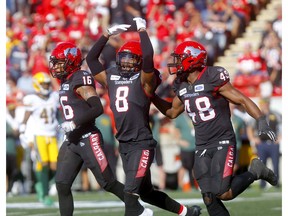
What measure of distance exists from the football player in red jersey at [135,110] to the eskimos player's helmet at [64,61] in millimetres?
476

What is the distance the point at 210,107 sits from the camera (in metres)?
7.68

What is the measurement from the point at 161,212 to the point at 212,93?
3.00m

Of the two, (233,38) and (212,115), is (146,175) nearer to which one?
(212,115)

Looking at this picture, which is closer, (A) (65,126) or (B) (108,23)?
(A) (65,126)

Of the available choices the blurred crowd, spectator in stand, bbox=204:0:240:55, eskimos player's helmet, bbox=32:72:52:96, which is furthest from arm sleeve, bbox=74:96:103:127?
spectator in stand, bbox=204:0:240:55

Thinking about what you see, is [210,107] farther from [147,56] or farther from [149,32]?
[149,32]

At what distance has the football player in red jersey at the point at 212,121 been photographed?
24.9ft

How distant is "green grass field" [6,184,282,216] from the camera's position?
407 inches

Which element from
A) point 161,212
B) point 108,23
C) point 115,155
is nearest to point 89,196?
point 115,155

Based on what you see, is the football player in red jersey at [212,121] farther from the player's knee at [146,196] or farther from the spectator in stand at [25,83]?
the spectator in stand at [25,83]

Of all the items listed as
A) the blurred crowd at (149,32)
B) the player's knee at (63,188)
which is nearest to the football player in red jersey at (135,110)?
the player's knee at (63,188)

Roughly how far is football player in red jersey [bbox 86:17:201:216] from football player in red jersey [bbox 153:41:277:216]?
0.29 m

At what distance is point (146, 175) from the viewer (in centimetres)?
787

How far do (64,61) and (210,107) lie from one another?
5.13 ft
